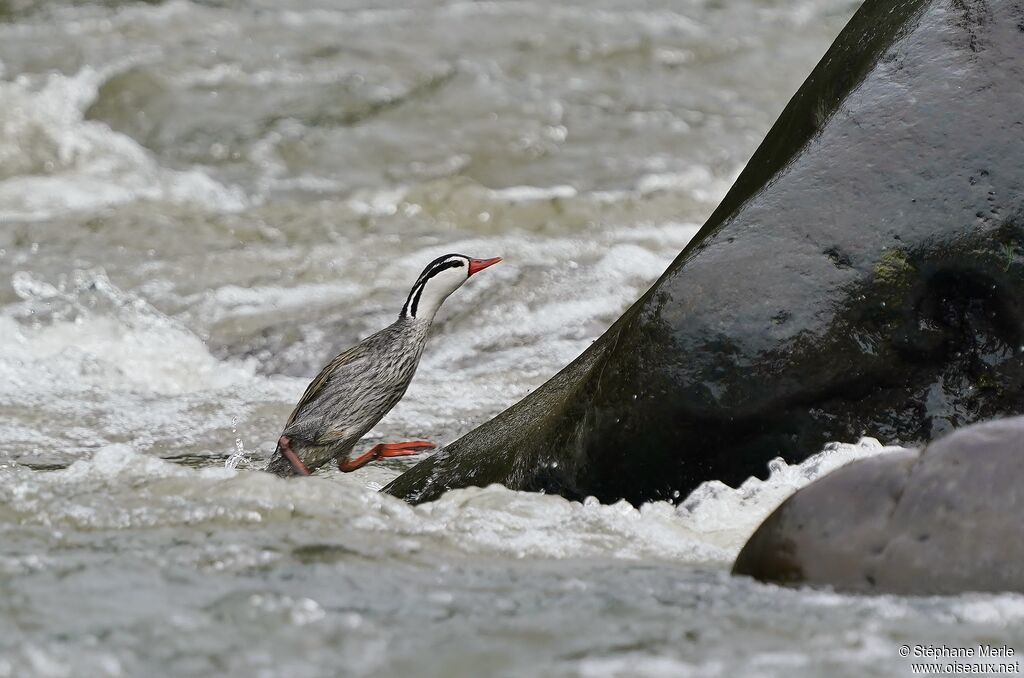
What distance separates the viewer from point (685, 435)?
16.7 ft

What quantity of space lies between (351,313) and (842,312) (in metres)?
5.16

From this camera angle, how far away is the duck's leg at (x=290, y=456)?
663 centimetres

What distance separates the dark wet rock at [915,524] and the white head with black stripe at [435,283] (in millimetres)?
4010

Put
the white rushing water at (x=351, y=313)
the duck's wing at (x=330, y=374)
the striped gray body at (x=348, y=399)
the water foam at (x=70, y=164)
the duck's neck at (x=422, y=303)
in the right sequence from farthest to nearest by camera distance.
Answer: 1. the water foam at (x=70, y=164)
2. the duck's neck at (x=422, y=303)
3. the duck's wing at (x=330, y=374)
4. the striped gray body at (x=348, y=399)
5. the white rushing water at (x=351, y=313)

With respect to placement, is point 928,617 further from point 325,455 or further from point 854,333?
point 325,455

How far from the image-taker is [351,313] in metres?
9.67

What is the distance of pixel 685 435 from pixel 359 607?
1.71m

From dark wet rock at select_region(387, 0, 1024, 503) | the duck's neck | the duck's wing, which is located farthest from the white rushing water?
the duck's neck

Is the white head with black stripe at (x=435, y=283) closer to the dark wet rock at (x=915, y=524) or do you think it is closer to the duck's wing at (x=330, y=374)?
the duck's wing at (x=330, y=374)

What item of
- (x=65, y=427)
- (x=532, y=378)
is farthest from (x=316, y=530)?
(x=532, y=378)

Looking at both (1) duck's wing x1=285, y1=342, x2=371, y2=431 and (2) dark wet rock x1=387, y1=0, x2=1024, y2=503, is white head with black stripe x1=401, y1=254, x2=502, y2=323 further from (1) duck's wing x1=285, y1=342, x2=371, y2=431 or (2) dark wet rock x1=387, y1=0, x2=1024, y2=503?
(2) dark wet rock x1=387, y1=0, x2=1024, y2=503

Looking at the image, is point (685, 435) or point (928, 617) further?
point (685, 435)

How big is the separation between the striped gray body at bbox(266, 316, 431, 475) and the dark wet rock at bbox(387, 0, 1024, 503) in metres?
1.86

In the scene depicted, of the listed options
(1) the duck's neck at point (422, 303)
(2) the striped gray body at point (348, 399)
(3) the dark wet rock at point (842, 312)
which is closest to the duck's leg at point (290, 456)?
(2) the striped gray body at point (348, 399)
